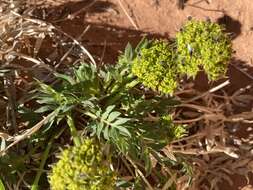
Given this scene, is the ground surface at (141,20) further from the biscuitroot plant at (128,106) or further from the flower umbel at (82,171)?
the flower umbel at (82,171)

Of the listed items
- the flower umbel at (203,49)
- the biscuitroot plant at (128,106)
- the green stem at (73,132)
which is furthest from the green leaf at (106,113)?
the flower umbel at (203,49)

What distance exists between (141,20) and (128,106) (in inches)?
29.1

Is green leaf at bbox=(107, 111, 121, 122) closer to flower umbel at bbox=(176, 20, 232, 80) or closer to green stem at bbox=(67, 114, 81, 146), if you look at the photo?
green stem at bbox=(67, 114, 81, 146)

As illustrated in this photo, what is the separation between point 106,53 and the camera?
3068 mm

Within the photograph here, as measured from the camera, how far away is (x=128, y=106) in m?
2.58

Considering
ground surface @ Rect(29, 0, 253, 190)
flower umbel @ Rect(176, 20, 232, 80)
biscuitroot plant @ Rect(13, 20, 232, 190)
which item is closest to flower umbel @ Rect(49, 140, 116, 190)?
biscuitroot plant @ Rect(13, 20, 232, 190)

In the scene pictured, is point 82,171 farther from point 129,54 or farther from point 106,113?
point 129,54

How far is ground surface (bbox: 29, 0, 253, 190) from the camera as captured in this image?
309 cm

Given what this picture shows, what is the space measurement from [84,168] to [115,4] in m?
1.39

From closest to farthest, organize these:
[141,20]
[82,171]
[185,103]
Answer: [82,171] → [185,103] → [141,20]

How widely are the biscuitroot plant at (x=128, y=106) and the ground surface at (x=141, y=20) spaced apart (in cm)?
29

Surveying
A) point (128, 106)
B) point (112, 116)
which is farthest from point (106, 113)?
point (128, 106)

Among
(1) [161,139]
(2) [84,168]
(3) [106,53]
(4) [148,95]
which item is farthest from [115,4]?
(2) [84,168]

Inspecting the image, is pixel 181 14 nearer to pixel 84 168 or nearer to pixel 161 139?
pixel 161 139
